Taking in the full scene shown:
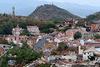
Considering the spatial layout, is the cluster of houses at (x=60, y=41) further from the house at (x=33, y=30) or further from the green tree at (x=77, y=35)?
the green tree at (x=77, y=35)

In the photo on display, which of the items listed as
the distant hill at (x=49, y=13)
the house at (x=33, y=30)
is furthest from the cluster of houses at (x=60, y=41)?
the distant hill at (x=49, y=13)

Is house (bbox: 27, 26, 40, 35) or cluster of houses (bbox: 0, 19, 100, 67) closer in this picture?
cluster of houses (bbox: 0, 19, 100, 67)

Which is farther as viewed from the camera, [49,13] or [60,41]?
[49,13]

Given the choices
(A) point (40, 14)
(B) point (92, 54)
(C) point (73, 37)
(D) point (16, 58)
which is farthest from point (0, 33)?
(A) point (40, 14)

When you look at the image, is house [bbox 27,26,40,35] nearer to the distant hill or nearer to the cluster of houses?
the cluster of houses

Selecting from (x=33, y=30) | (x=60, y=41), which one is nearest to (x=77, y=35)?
(x=60, y=41)

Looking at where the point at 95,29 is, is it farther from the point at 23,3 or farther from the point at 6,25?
the point at 23,3

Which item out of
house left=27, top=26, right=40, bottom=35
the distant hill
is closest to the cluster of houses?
house left=27, top=26, right=40, bottom=35

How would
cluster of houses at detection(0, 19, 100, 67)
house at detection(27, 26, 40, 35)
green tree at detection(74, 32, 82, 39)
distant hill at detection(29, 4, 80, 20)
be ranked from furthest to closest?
distant hill at detection(29, 4, 80, 20) → house at detection(27, 26, 40, 35) → green tree at detection(74, 32, 82, 39) → cluster of houses at detection(0, 19, 100, 67)

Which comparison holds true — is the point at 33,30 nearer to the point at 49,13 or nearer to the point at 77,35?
the point at 77,35

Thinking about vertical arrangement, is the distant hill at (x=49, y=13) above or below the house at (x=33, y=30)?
above

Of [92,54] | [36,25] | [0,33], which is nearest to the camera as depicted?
[92,54]
